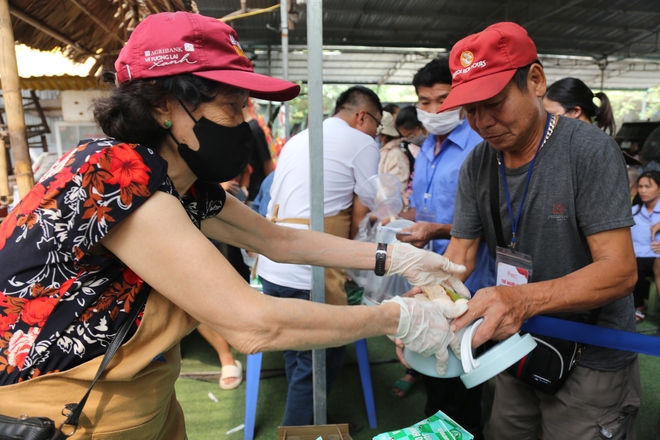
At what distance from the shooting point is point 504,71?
1.55m

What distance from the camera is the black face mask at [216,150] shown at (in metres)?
1.28

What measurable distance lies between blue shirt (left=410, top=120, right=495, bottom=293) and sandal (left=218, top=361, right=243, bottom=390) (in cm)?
213

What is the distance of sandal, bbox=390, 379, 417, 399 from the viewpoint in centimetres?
348

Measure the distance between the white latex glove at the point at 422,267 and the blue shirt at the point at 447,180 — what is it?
79 centimetres

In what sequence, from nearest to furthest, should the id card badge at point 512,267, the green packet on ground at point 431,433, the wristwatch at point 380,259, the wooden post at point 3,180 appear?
the green packet on ground at point 431,433
the id card badge at point 512,267
the wristwatch at point 380,259
the wooden post at point 3,180

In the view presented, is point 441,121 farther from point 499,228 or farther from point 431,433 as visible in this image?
point 431,433

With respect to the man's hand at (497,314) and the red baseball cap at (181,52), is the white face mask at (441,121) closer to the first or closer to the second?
the man's hand at (497,314)

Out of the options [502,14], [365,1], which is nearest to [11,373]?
[365,1]

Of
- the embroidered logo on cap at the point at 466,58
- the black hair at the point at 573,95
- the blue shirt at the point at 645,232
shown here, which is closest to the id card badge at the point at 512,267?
the embroidered logo on cap at the point at 466,58

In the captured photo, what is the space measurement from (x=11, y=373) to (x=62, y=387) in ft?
0.45

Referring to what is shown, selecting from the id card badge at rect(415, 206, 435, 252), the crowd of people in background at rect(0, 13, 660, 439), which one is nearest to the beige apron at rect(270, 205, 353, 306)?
the id card badge at rect(415, 206, 435, 252)

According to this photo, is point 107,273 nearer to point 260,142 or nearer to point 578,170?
point 578,170

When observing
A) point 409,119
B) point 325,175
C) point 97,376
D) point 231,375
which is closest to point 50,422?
point 97,376

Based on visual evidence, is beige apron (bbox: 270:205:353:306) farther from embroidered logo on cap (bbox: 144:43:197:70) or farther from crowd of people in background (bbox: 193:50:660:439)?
embroidered logo on cap (bbox: 144:43:197:70)
